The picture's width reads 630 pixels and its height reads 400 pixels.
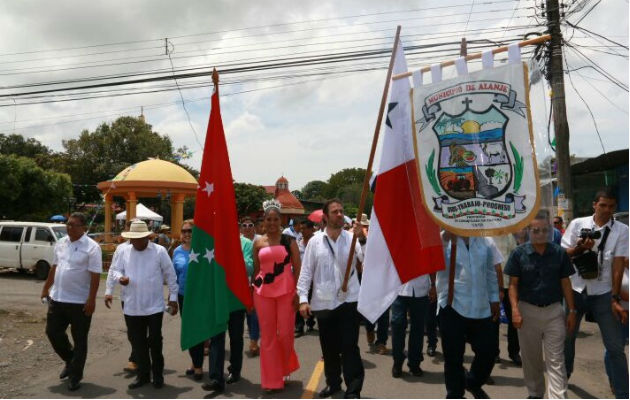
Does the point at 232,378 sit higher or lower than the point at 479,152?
lower

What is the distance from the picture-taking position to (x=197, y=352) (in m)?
6.43

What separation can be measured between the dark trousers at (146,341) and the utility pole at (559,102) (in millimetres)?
9342

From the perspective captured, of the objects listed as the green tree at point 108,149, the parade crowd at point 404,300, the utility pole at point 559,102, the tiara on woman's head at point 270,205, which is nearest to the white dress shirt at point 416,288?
the parade crowd at point 404,300

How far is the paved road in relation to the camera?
18.9 feet

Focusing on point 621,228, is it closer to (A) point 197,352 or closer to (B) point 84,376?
(A) point 197,352

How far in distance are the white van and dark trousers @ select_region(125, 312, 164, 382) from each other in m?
12.3

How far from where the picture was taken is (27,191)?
32.4m

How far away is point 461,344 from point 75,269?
4.09m

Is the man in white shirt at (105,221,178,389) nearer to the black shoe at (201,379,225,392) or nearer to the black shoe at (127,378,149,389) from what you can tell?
the black shoe at (127,378,149,389)

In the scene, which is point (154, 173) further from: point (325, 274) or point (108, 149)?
point (108, 149)

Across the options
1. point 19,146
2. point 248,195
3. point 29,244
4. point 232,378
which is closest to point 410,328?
point 232,378

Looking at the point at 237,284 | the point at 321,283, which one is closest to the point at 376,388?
the point at 321,283

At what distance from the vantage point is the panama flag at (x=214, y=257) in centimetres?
582

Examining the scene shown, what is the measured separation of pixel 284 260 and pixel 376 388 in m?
1.67
